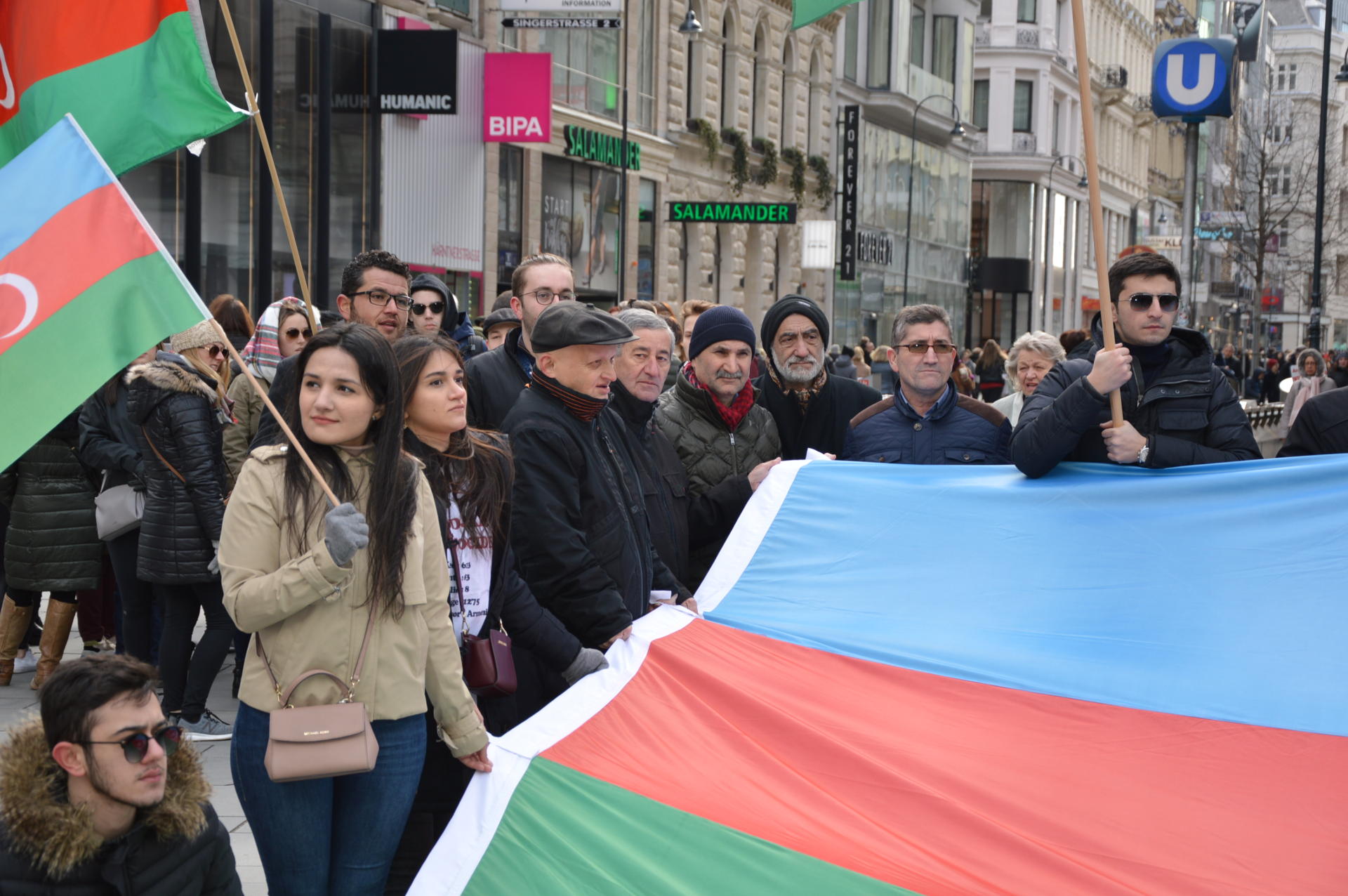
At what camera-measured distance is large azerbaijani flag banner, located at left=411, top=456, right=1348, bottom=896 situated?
3.54 metres

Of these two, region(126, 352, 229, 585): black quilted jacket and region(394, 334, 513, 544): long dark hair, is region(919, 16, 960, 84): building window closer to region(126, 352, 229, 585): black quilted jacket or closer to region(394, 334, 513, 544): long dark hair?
region(126, 352, 229, 585): black quilted jacket

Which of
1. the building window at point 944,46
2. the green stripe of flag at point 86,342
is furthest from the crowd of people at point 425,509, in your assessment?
the building window at point 944,46

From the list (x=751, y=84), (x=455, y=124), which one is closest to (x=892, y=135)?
(x=751, y=84)

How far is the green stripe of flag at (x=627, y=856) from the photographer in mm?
3436

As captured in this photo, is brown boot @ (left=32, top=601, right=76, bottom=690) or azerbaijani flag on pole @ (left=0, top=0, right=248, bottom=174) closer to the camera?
azerbaijani flag on pole @ (left=0, top=0, right=248, bottom=174)

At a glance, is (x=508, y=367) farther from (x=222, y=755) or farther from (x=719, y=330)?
(x=222, y=755)

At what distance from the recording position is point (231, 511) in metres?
3.55

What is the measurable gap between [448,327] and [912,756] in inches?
196

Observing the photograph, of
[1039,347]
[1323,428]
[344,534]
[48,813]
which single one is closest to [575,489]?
[344,534]

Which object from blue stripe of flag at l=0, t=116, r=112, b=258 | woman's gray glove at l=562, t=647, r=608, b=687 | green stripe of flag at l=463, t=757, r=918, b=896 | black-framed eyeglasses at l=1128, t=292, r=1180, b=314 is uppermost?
blue stripe of flag at l=0, t=116, r=112, b=258

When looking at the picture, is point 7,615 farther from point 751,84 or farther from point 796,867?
point 751,84

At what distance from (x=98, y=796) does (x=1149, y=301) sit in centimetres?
345

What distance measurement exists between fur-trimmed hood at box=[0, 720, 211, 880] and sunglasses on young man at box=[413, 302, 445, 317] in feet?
14.2

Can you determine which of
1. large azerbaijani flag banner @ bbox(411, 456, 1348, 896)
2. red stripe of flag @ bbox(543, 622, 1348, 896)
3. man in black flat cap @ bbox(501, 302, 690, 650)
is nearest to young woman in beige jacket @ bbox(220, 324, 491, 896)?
large azerbaijani flag banner @ bbox(411, 456, 1348, 896)
